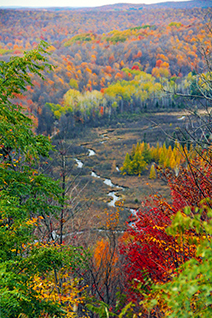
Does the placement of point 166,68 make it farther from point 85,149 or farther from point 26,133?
point 26,133

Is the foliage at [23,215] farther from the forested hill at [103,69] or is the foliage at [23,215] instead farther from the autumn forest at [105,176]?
the forested hill at [103,69]

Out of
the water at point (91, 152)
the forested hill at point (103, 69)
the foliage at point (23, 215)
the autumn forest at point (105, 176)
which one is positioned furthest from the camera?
the forested hill at point (103, 69)

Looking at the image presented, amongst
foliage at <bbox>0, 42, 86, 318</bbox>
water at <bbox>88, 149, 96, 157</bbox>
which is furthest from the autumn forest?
water at <bbox>88, 149, 96, 157</bbox>

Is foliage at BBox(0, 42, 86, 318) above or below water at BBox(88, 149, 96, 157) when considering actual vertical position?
above

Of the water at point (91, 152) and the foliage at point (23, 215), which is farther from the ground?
the foliage at point (23, 215)

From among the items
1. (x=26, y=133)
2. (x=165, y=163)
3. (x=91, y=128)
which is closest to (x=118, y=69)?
(x=91, y=128)

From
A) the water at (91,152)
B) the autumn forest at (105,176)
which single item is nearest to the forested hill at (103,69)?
the autumn forest at (105,176)

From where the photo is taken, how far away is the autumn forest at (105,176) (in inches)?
146

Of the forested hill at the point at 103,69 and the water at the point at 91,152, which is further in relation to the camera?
the forested hill at the point at 103,69

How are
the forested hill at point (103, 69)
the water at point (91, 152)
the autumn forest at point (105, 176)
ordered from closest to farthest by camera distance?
the autumn forest at point (105, 176)
the water at point (91, 152)
the forested hill at point (103, 69)

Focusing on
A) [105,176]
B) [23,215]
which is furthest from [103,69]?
[23,215]

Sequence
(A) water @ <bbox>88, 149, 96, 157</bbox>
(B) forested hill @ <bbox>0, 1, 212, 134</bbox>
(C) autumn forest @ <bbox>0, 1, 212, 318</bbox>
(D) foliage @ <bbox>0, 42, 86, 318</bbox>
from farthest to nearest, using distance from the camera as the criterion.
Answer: (B) forested hill @ <bbox>0, 1, 212, 134</bbox> < (A) water @ <bbox>88, 149, 96, 157</bbox> < (D) foliage @ <bbox>0, 42, 86, 318</bbox> < (C) autumn forest @ <bbox>0, 1, 212, 318</bbox>

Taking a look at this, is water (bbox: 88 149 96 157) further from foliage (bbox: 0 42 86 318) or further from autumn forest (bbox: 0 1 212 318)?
foliage (bbox: 0 42 86 318)

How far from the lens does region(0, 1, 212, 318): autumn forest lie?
3705 mm
